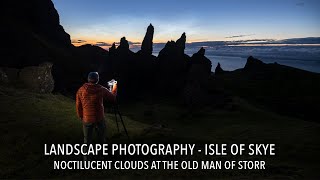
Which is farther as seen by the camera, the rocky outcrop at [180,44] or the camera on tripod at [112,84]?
the rocky outcrop at [180,44]

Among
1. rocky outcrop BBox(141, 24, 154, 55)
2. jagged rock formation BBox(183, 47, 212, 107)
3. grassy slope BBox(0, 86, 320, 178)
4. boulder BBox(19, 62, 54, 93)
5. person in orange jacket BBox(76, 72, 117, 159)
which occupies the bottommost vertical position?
jagged rock formation BBox(183, 47, 212, 107)

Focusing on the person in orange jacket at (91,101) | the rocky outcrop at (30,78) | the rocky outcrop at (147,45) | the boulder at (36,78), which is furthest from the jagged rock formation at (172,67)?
the person in orange jacket at (91,101)

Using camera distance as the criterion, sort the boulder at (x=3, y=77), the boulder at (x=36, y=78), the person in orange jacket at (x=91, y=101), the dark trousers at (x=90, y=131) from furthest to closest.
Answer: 1. the boulder at (x=36, y=78)
2. the boulder at (x=3, y=77)
3. the dark trousers at (x=90, y=131)
4. the person in orange jacket at (x=91, y=101)

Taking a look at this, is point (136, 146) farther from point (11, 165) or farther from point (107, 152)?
point (11, 165)

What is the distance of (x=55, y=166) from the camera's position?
1288 cm

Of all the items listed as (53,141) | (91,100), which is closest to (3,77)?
(53,141)

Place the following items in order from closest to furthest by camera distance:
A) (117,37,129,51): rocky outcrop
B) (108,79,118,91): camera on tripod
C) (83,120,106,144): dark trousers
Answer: (83,120,106,144): dark trousers
(108,79,118,91): camera on tripod
(117,37,129,51): rocky outcrop

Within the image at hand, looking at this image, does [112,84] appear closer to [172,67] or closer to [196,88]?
[196,88]

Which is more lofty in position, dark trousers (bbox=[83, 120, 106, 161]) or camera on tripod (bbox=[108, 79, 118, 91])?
camera on tripod (bbox=[108, 79, 118, 91])

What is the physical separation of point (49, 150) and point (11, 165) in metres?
1.89

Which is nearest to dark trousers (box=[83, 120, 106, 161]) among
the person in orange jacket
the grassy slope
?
the person in orange jacket

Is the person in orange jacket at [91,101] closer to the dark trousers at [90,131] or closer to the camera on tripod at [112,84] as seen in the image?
the dark trousers at [90,131]

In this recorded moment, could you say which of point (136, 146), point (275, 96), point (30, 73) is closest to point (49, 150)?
point (136, 146)

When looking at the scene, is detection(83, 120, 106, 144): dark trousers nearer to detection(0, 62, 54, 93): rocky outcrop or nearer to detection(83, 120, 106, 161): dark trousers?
detection(83, 120, 106, 161): dark trousers
